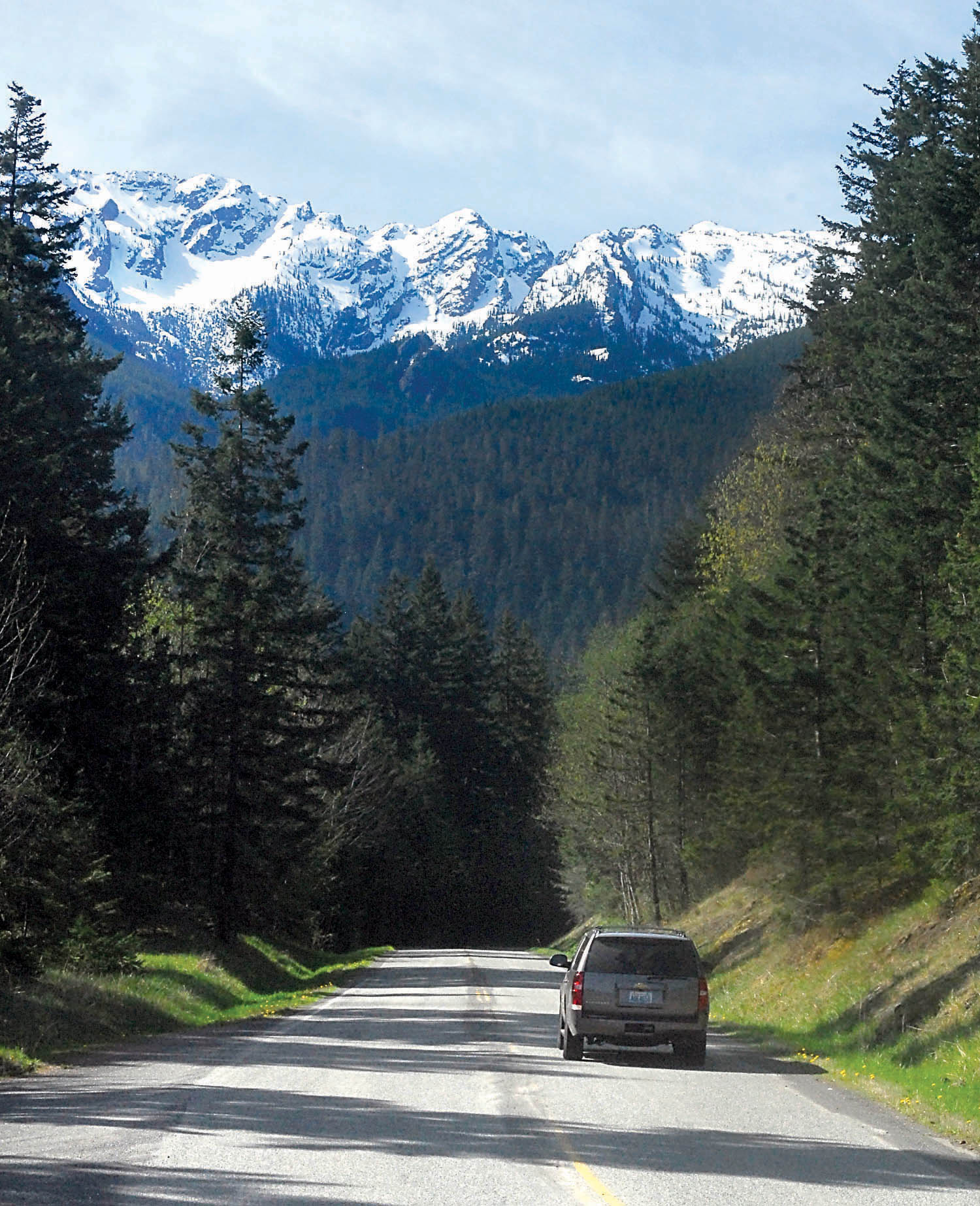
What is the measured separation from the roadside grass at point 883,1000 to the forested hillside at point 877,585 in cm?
91

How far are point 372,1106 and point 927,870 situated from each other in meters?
15.4

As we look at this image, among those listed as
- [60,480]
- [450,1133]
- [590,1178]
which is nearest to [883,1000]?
[450,1133]

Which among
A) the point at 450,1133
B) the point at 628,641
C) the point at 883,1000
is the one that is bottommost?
the point at 883,1000

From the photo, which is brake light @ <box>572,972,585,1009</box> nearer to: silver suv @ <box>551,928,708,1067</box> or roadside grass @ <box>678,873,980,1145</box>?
silver suv @ <box>551,928,708,1067</box>

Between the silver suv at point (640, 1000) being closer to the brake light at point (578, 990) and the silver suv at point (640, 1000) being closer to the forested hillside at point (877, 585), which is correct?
the brake light at point (578, 990)

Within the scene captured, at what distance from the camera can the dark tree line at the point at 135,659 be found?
24688mm

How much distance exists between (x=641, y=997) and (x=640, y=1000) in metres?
0.05

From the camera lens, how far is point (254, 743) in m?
36.8

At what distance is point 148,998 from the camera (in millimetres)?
23281

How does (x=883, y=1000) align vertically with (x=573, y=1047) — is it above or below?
below

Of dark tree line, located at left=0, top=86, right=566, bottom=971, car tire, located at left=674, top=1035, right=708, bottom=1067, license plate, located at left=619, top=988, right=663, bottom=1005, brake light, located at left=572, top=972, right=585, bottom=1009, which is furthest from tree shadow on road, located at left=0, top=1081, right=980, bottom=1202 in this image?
dark tree line, located at left=0, top=86, right=566, bottom=971

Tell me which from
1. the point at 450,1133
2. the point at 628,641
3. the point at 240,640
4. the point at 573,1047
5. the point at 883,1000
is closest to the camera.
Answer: the point at 450,1133

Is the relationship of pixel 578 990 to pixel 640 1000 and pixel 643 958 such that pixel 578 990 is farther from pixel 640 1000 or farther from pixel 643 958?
pixel 643 958

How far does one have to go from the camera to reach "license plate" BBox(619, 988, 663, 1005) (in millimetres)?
17234
